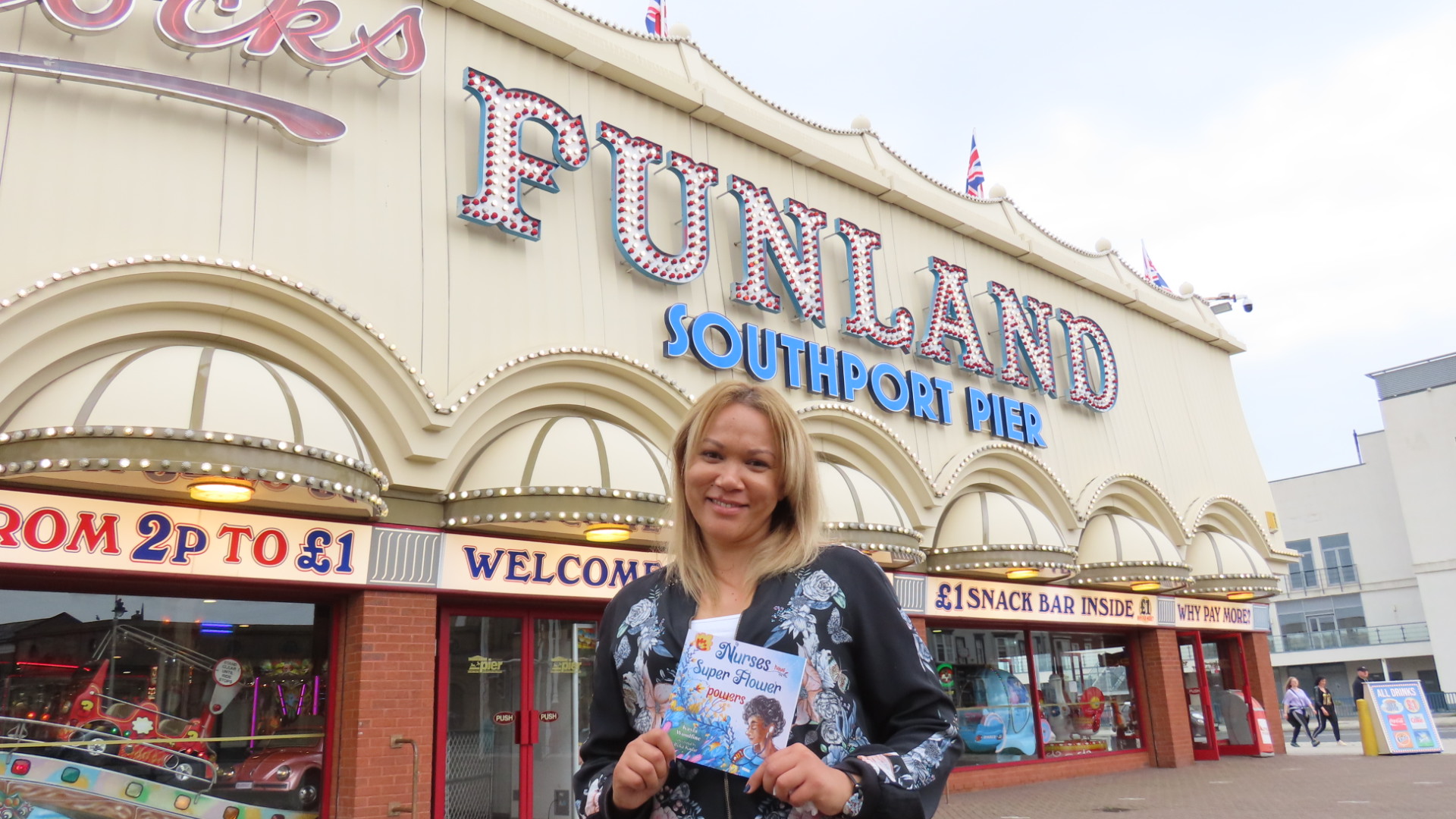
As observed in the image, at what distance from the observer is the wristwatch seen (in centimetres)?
187

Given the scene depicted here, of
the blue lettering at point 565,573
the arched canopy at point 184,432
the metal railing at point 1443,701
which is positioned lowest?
the metal railing at point 1443,701

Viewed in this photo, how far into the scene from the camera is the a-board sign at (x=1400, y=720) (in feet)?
55.4

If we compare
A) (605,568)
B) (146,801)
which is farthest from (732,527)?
(605,568)

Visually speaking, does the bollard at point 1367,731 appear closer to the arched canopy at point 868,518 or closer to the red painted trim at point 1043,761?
the red painted trim at point 1043,761

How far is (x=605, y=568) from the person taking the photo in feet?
32.0

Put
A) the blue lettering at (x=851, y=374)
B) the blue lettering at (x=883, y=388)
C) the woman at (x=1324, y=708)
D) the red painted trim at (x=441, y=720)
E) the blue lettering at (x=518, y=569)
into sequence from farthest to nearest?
the woman at (x=1324, y=708) < the blue lettering at (x=883, y=388) < the blue lettering at (x=851, y=374) < the blue lettering at (x=518, y=569) < the red painted trim at (x=441, y=720)

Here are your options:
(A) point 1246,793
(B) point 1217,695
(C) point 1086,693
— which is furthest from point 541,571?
(B) point 1217,695

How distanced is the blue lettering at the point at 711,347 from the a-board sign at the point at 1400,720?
44.0 feet

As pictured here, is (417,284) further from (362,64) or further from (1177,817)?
(1177,817)

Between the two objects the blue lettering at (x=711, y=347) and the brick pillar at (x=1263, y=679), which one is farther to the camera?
the brick pillar at (x=1263, y=679)

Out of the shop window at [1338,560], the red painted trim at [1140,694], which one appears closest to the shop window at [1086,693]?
the red painted trim at [1140,694]

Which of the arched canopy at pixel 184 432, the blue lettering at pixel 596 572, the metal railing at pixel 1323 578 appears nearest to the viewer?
the arched canopy at pixel 184 432

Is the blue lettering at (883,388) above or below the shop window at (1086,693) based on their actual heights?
above

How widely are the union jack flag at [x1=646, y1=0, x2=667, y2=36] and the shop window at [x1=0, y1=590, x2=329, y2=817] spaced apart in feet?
29.3
